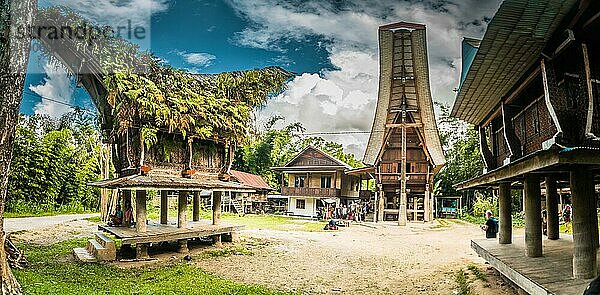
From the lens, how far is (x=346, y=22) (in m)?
11.9

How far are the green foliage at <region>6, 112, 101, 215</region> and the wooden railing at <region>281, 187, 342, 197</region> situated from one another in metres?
16.0

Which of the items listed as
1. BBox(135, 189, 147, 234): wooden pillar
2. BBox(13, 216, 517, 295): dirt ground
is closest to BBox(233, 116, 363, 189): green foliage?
BBox(13, 216, 517, 295): dirt ground

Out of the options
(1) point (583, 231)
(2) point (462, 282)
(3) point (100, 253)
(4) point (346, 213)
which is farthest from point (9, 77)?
(4) point (346, 213)

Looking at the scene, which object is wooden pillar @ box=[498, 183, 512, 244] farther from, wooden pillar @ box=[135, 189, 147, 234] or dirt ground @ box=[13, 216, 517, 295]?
wooden pillar @ box=[135, 189, 147, 234]

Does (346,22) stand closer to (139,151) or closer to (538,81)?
(538,81)

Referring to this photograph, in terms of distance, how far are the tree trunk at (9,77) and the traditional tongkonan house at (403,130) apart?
67.9 ft

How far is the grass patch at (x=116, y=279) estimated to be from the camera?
29.1 ft

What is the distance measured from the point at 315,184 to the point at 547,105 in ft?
109

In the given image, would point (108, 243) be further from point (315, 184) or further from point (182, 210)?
point (315, 184)

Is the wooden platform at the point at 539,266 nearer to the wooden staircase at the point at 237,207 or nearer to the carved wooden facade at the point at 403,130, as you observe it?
the carved wooden facade at the point at 403,130

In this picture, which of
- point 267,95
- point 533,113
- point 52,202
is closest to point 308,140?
point 52,202

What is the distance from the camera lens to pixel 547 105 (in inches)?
258

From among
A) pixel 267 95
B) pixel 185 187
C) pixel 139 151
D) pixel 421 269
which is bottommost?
pixel 421 269

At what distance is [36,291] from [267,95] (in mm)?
11616
